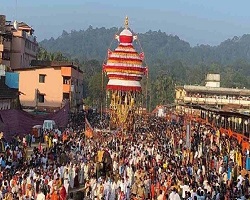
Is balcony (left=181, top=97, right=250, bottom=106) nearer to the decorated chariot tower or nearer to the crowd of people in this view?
the decorated chariot tower

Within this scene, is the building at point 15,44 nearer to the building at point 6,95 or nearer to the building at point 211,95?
the building at point 6,95

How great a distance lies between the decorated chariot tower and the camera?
136 ft

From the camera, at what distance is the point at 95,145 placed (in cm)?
2984

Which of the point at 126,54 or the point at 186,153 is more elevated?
the point at 126,54

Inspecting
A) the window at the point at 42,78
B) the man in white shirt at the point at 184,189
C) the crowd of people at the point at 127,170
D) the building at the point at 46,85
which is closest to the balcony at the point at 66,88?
the building at the point at 46,85

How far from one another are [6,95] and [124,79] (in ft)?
27.7

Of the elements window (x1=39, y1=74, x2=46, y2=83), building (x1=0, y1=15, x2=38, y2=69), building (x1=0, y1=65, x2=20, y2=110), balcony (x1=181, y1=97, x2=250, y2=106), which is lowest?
balcony (x1=181, y1=97, x2=250, y2=106)

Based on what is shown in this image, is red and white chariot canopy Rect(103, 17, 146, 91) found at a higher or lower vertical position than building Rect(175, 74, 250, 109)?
higher

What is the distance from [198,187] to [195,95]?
59129mm

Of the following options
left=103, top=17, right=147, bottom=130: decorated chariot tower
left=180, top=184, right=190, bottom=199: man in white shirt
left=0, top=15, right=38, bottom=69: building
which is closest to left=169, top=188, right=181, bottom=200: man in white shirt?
left=180, top=184, right=190, bottom=199: man in white shirt

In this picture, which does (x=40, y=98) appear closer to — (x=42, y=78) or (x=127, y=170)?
(x=42, y=78)

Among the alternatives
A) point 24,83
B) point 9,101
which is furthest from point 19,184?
point 24,83

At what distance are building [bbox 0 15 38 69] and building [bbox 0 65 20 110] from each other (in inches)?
555

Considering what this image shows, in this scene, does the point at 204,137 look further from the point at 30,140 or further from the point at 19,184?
the point at 19,184
